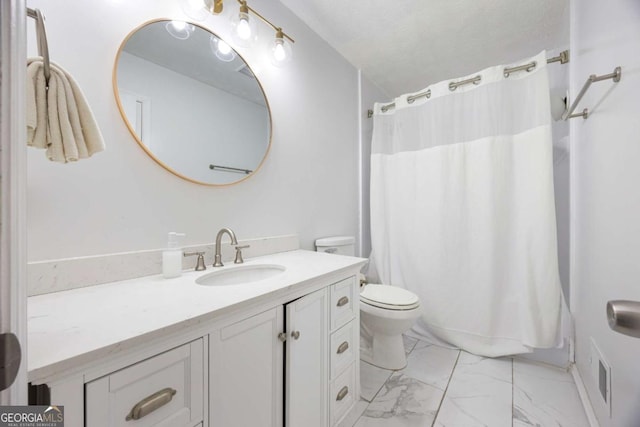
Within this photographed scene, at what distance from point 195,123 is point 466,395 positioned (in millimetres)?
2001

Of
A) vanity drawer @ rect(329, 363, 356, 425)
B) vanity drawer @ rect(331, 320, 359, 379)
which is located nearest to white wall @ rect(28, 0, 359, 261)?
vanity drawer @ rect(331, 320, 359, 379)

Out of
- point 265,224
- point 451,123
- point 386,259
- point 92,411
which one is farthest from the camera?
point 386,259

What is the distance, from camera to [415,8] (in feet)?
5.13

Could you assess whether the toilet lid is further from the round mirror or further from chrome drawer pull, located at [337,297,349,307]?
the round mirror

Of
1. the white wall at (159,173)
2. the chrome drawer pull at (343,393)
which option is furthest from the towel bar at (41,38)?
the chrome drawer pull at (343,393)

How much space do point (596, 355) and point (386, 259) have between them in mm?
1243

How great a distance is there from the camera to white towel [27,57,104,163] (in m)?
0.61

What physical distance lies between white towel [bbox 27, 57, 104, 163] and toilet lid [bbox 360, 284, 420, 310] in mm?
1492

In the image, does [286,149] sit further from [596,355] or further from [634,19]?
Result: [596,355]

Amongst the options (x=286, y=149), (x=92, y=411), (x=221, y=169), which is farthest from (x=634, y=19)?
(x=92, y=411)

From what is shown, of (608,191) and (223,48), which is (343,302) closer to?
(608,191)

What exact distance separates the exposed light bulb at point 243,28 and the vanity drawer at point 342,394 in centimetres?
170

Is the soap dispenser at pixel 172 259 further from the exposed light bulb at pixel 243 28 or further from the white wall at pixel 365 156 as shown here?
the white wall at pixel 365 156

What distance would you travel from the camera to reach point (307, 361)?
3.13 ft
